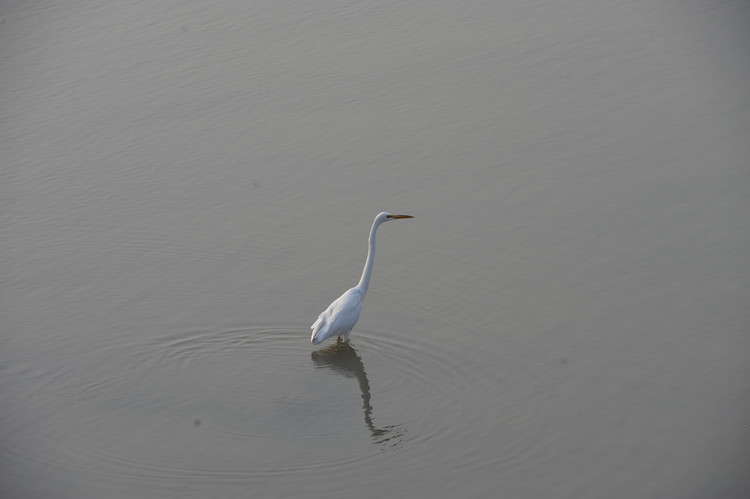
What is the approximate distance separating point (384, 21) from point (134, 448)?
9.36 meters

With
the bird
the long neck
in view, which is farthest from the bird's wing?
the long neck

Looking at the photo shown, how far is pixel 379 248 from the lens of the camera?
10711 mm

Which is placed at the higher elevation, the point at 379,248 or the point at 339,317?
the point at 379,248

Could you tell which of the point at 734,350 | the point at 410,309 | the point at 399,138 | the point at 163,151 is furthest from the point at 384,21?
the point at 734,350

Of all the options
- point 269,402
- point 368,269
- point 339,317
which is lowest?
point 269,402

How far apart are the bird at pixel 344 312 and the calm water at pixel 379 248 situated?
0.33 meters

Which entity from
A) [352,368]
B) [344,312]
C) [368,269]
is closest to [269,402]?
[352,368]

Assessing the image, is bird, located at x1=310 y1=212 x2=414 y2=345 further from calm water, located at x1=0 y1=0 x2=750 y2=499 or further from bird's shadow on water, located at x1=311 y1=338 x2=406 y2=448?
calm water, located at x1=0 y1=0 x2=750 y2=499

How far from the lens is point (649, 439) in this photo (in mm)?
7680

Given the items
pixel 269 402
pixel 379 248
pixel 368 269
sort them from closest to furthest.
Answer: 1. pixel 269 402
2. pixel 368 269
3. pixel 379 248

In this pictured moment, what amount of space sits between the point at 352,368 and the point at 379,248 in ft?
6.45

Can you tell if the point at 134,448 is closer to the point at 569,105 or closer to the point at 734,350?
the point at 734,350

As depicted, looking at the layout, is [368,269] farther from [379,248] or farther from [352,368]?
[379,248]

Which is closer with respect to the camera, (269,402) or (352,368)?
(269,402)
